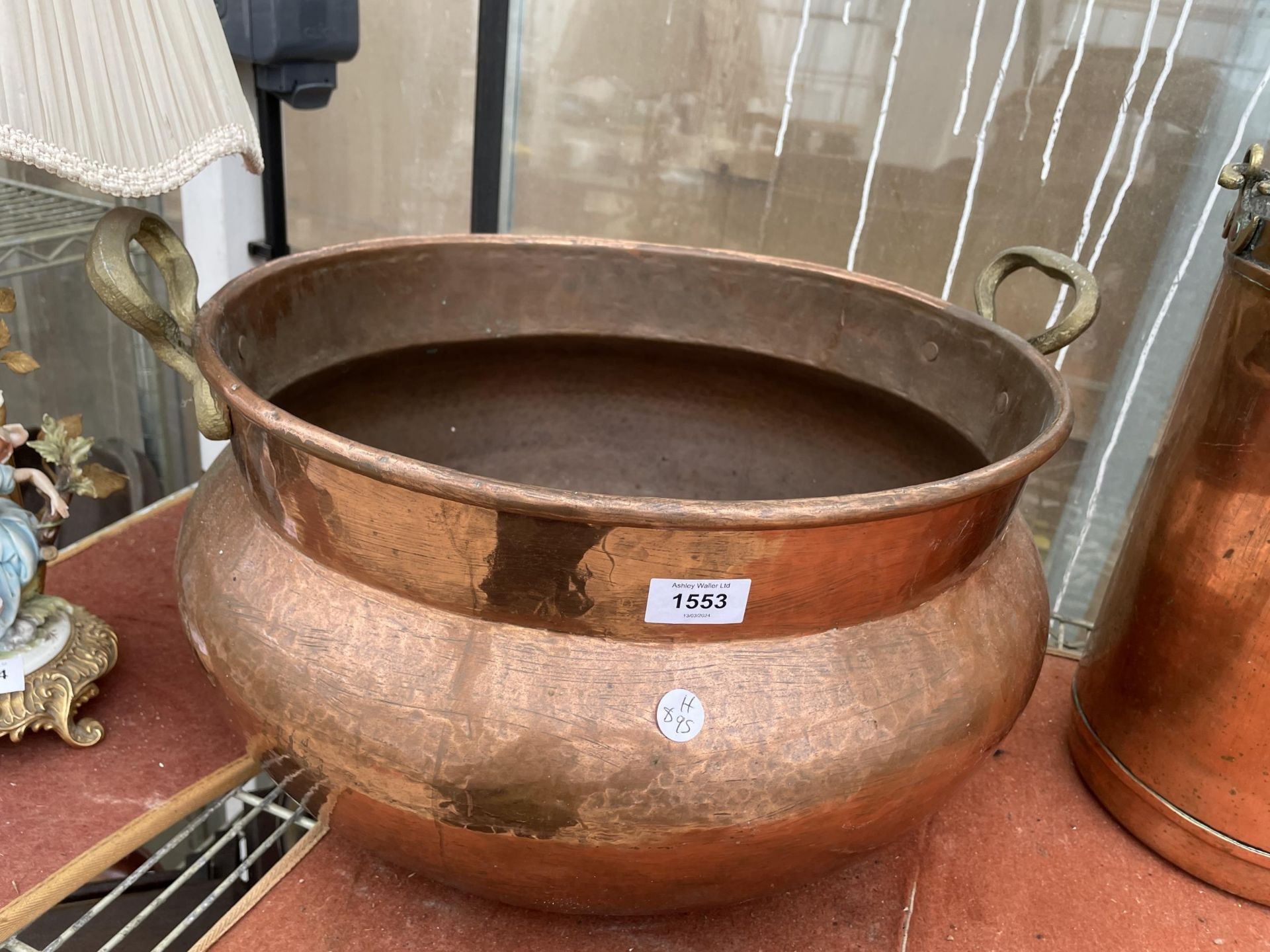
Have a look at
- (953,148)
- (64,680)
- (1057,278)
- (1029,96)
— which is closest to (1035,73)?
(1029,96)

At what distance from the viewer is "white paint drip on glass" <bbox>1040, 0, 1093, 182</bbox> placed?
1.18 metres

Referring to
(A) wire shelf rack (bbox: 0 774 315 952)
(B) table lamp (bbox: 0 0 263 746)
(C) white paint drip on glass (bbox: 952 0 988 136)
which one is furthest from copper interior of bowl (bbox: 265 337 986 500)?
(C) white paint drip on glass (bbox: 952 0 988 136)

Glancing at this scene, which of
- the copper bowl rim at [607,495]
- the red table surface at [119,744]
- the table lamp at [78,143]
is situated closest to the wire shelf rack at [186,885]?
the red table surface at [119,744]

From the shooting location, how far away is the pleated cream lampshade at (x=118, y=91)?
612 millimetres

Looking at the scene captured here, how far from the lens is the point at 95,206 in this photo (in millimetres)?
1382

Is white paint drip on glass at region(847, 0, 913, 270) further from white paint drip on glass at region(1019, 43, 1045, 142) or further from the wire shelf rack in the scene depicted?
the wire shelf rack

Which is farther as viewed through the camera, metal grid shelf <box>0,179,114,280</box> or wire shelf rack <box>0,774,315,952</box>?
metal grid shelf <box>0,179,114,280</box>

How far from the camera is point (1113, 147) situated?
1219 mm

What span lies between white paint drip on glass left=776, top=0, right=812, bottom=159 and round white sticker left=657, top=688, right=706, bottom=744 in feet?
3.41

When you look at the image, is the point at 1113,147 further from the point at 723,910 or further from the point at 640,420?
the point at 723,910

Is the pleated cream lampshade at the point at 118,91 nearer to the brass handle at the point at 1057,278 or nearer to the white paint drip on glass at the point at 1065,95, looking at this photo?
the brass handle at the point at 1057,278

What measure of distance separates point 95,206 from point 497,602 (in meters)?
1.21

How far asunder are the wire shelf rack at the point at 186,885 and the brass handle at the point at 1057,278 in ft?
2.40

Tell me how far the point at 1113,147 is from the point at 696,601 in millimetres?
1042
